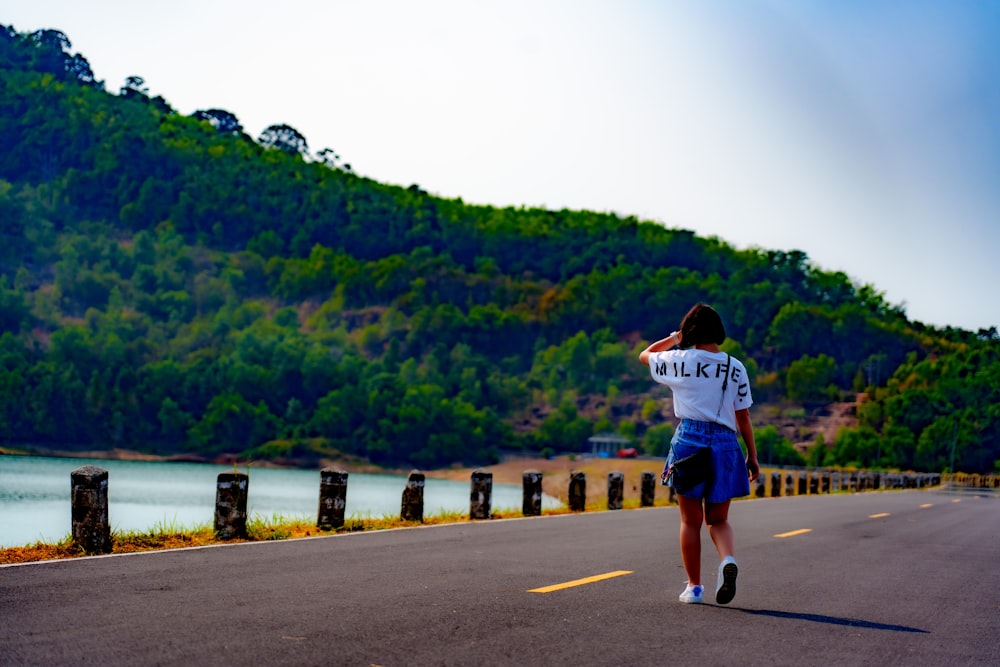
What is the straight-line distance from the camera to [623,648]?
20.0ft

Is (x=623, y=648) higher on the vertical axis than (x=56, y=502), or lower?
higher

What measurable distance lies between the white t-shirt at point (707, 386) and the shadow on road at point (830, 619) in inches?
→ 50.7

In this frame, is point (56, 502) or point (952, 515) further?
point (56, 502)

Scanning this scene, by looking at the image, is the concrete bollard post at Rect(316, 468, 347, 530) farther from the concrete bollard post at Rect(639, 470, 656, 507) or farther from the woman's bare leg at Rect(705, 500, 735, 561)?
the concrete bollard post at Rect(639, 470, 656, 507)

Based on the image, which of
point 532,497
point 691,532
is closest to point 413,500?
Result: point 532,497

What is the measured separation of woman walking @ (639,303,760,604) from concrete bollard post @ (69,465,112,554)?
18.6 feet

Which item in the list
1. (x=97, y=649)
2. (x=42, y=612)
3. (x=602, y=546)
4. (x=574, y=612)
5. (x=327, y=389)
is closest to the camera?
(x=97, y=649)

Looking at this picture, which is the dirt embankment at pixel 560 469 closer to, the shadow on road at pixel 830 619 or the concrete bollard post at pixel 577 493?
the concrete bollard post at pixel 577 493

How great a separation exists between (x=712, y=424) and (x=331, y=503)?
7479mm

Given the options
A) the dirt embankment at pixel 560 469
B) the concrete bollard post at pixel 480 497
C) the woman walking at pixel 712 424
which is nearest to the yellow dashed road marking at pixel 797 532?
the concrete bollard post at pixel 480 497

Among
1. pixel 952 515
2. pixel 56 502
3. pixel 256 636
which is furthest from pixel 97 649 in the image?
pixel 56 502

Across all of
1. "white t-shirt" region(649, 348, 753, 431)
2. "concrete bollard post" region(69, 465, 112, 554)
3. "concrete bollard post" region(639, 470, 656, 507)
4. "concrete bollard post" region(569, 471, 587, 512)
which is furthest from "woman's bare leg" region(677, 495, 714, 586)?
"concrete bollard post" region(639, 470, 656, 507)

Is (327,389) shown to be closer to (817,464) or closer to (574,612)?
(817,464)

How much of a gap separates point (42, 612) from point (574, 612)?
3.28 m
